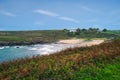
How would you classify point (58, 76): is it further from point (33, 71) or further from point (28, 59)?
point (28, 59)

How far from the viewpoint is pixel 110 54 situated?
1738 cm

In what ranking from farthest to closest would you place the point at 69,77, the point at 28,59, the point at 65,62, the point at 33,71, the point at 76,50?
the point at 76,50 < the point at 28,59 < the point at 65,62 < the point at 33,71 < the point at 69,77

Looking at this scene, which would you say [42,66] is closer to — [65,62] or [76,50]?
[65,62]

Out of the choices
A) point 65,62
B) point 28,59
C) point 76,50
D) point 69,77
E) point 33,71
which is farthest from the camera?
point 76,50

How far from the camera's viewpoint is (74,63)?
1608cm

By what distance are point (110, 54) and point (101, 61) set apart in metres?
1.22

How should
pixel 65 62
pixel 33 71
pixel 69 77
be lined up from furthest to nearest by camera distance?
pixel 65 62
pixel 33 71
pixel 69 77

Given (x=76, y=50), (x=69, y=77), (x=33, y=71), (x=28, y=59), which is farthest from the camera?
(x=76, y=50)

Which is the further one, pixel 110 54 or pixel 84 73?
pixel 110 54

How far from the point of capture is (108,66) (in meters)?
15.5

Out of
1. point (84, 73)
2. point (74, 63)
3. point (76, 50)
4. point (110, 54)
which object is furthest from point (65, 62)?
point (76, 50)

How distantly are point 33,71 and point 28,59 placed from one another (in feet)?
13.2

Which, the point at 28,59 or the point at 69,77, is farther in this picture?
the point at 28,59

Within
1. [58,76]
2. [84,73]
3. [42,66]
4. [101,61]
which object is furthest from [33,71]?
[101,61]
